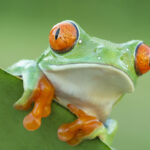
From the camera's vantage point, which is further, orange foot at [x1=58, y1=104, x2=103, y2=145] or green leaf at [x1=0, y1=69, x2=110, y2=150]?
orange foot at [x1=58, y1=104, x2=103, y2=145]

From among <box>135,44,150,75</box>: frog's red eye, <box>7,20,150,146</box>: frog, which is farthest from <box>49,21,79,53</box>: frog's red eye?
<box>135,44,150,75</box>: frog's red eye

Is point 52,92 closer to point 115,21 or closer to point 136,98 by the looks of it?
point 136,98

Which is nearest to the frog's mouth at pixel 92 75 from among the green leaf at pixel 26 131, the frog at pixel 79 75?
the frog at pixel 79 75

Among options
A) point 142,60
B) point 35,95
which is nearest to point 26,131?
point 35,95

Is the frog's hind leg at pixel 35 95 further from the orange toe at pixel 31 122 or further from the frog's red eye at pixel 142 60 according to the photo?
the frog's red eye at pixel 142 60

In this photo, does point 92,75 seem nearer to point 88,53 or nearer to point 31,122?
point 88,53

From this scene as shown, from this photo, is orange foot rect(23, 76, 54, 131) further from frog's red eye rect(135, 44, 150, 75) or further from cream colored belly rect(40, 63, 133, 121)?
frog's red eye rect(135, 44, 150, 75)
